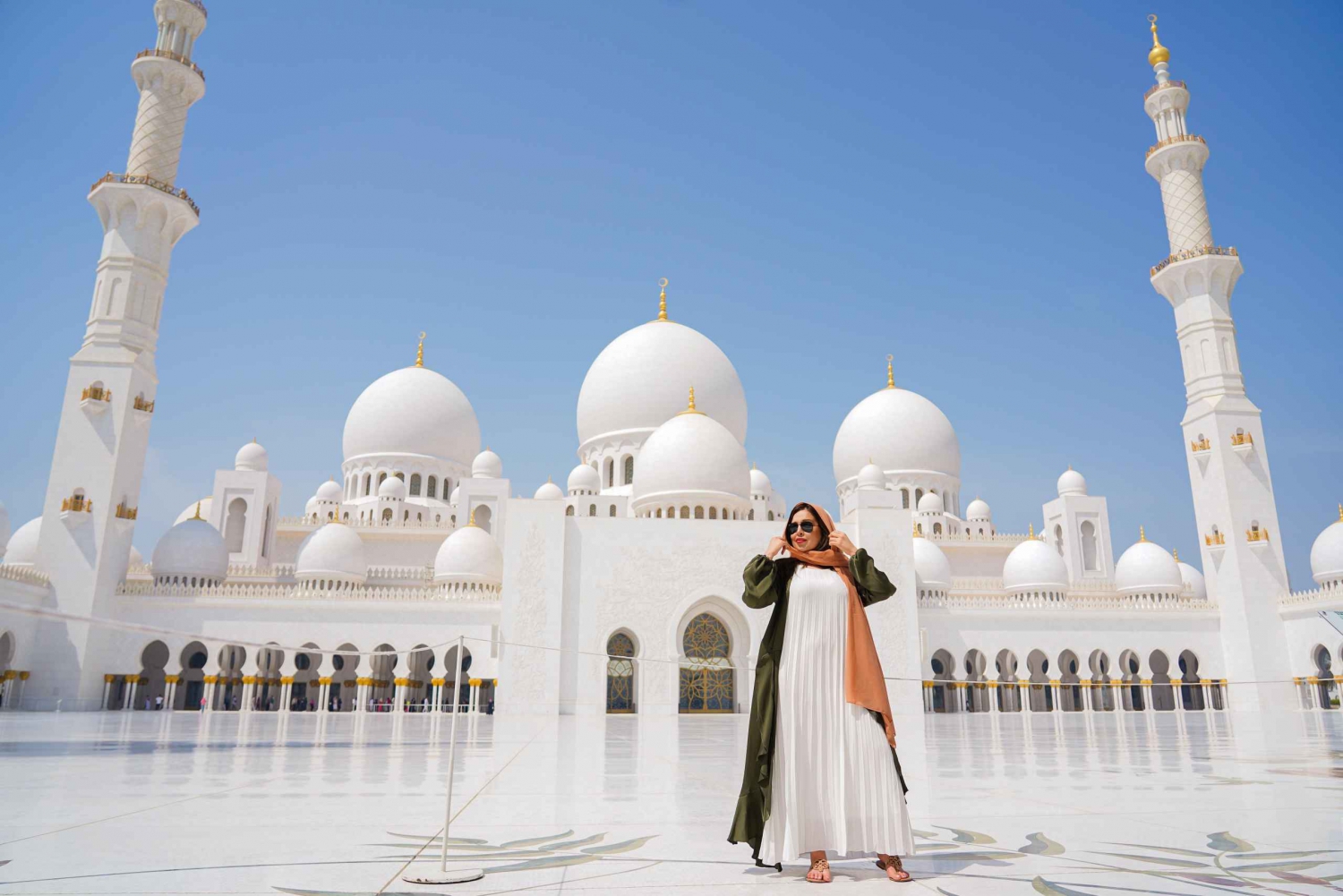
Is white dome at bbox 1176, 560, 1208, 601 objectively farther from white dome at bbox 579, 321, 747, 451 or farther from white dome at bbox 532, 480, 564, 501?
white dome at bbox 532, 480, 564, 501

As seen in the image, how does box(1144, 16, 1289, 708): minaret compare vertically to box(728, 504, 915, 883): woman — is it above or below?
above

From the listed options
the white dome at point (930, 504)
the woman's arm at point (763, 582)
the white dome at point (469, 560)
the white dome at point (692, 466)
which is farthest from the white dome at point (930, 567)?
the woman's arm at point (763, 582)

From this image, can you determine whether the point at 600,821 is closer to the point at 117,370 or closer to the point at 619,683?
the point at 619,683

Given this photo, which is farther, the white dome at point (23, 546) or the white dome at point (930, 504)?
the white dome at point (930, 504)

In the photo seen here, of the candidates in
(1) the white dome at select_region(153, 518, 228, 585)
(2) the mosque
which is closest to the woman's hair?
(2) the mosque

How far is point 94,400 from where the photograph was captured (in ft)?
62.4

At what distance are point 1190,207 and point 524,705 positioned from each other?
21226 millimetres

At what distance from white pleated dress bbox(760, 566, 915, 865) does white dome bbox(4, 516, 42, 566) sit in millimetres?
27505

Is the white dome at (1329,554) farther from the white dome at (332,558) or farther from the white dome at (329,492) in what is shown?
the white dome at (329,492)

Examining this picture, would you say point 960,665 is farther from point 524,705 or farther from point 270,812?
point 270,812

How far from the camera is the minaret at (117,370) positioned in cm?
1838

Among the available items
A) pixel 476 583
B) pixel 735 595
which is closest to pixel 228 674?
pixel 476 583

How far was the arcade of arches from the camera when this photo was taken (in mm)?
18859

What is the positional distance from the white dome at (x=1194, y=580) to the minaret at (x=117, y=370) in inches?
1157
